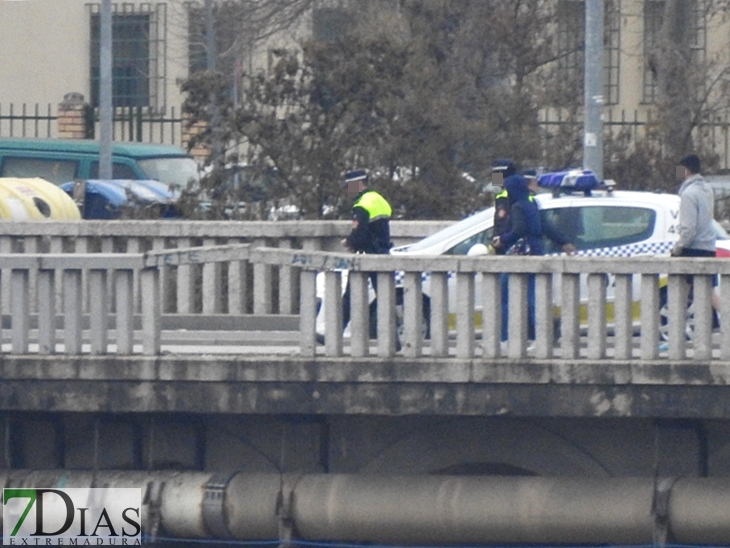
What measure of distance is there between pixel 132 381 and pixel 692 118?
12899 millimetres

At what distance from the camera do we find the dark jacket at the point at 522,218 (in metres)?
11.4

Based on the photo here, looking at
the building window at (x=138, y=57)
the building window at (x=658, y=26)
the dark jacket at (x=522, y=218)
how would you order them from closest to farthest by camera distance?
1. the dark jacket at (x=522, y=218)
2. the building window at (x=658, y=26)
3. the building window at (x=138, y=57)

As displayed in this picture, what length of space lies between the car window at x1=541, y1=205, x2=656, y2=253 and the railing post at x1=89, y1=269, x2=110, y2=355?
365cm

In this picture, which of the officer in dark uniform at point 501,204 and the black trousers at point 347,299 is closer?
the black trousers at point 347,299

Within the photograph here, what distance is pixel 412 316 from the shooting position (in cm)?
966

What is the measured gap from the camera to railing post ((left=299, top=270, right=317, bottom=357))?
32.0 feet

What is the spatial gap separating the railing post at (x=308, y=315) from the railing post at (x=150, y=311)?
0.89 m

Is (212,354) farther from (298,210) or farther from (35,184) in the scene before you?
(35,184)

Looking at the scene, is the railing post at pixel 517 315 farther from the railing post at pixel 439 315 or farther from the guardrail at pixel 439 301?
the railing post at pixel 439 315

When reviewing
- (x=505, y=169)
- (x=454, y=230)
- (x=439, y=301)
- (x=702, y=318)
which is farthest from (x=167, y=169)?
(x=702, y=318)

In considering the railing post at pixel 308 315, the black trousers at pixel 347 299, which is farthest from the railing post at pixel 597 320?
the railing post at pixel 308 315

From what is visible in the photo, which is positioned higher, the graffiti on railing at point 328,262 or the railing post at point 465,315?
the graffiti on railing at point 328,262

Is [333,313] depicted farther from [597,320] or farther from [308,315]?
[597,320]

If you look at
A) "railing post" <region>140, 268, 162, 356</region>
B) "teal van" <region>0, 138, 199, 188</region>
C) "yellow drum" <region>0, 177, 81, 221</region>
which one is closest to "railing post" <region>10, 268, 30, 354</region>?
"railing post" <region>140, 268, 162, 356</region>
